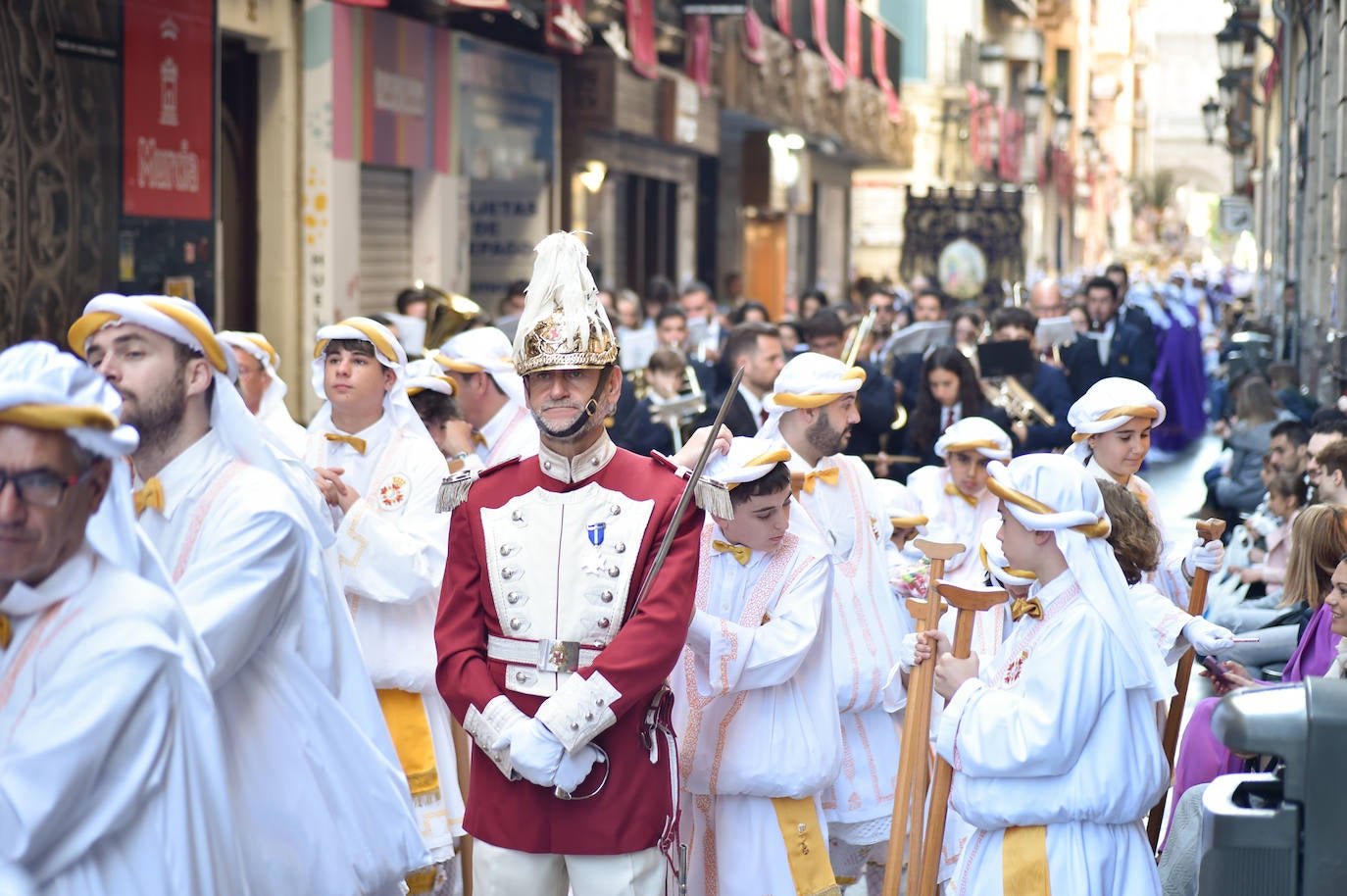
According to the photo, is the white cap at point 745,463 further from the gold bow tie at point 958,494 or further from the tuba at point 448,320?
the tuba at point 448,320

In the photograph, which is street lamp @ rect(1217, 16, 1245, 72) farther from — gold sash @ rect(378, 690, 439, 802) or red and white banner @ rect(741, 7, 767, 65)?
gold sash @ rect(378, 690, 439, 802)

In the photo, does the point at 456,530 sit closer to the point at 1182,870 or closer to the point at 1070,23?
the point at 1182,870

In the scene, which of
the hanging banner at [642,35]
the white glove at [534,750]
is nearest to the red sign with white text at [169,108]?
the hanging banner at [642,35]

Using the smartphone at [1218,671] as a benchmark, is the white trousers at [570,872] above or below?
below

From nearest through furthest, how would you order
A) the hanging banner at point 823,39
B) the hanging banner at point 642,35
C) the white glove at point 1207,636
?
the white glove at point 1207,636 → the hanging banner at point 642,35 → the hanging banner at point 823,39

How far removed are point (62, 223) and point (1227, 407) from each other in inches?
438

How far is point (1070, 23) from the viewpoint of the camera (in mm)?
74438

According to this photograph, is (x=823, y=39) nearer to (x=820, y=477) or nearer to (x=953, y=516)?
(x=953, y=516)

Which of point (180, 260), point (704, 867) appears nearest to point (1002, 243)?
point (180, 260)

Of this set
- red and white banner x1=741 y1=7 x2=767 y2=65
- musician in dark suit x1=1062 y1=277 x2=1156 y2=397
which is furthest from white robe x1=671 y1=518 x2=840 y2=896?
red and white banner x1=741 y1=7 x2=767 y2=65

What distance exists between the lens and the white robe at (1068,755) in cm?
442

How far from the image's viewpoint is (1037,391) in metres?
12.0

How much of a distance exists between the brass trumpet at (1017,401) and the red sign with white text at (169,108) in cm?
555

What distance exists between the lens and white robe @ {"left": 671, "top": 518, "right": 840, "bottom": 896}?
200 inches
